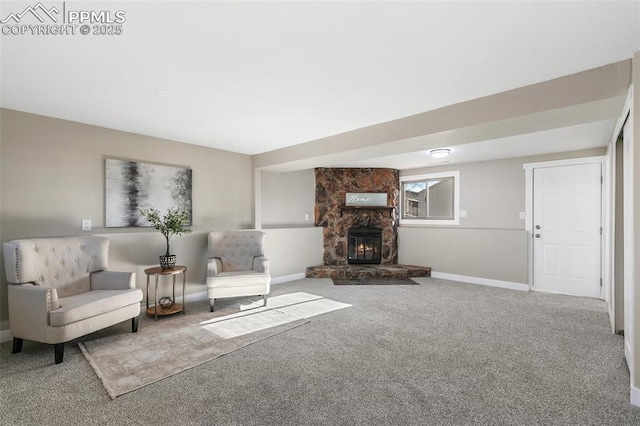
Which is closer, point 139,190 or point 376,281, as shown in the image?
point 139,190

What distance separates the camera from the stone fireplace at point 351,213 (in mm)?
6242

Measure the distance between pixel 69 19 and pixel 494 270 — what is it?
20.0 ft

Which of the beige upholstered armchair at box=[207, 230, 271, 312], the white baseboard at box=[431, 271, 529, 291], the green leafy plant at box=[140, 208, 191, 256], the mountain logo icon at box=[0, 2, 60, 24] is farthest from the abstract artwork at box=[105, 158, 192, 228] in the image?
the white baseboard at box=[431, 271, 529, 291]

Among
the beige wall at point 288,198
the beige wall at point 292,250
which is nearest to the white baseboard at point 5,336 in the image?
the beige wall at point 292,250

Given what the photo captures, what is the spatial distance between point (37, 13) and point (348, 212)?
5304mm

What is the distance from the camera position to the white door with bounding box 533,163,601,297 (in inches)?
177

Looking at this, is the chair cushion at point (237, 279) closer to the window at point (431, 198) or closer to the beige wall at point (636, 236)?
the beige wall at point (636, 236)

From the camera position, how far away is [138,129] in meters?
3.69

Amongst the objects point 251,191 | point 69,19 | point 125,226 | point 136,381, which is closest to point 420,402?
point 136,381

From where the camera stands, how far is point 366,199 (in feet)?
20.7

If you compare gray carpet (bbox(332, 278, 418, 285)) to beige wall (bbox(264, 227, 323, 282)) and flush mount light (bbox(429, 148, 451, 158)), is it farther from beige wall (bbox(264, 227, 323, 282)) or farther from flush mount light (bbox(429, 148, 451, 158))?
flush mount light (bbox(429, 148, 451, 158))

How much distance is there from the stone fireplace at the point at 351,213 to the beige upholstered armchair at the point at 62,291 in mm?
3807

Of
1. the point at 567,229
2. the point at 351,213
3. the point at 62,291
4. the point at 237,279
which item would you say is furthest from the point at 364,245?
the point at 62,291

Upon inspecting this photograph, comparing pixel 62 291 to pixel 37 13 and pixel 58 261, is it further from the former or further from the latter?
pixel 37 13
